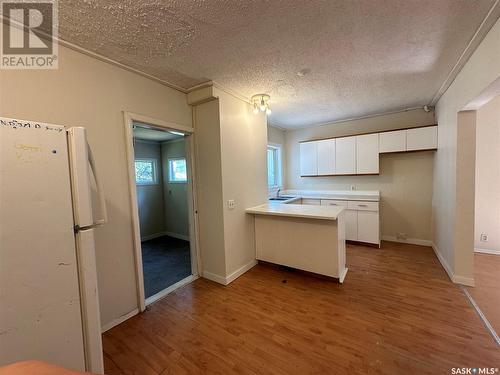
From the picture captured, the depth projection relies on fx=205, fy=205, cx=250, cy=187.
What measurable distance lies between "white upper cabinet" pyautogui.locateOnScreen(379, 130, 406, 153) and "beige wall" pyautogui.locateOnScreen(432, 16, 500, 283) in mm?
478

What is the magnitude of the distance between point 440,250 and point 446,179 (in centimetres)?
113

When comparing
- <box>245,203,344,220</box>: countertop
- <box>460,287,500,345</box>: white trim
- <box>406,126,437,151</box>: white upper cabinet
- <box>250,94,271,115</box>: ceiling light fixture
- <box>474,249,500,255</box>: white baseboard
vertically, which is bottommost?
<box>460,287,500,345</box>: white trim

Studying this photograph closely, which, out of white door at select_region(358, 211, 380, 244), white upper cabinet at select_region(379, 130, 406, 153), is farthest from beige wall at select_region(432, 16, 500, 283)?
white door at select_region(358, 211, 380, 244)

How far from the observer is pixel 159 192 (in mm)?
5031

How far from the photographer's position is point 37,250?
1.01 m

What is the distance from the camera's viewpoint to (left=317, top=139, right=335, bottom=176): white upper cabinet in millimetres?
4211

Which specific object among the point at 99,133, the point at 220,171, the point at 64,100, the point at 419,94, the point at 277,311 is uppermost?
the point at 419,94

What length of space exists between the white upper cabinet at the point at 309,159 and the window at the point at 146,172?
3.49 meters

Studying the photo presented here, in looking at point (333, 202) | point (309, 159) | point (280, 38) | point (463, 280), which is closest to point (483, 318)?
point (463, 280)

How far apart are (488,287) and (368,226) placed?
1537 mm

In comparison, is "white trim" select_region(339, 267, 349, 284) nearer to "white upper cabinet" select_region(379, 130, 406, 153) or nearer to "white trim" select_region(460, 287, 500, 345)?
"white trim" select_region(460, 287, 500, 345)

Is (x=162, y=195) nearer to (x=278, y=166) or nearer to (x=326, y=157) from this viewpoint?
(x=278, y=166)

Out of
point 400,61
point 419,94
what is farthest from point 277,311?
point 419,94

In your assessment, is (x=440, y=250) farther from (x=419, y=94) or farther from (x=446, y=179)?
(x=419, y=94)
